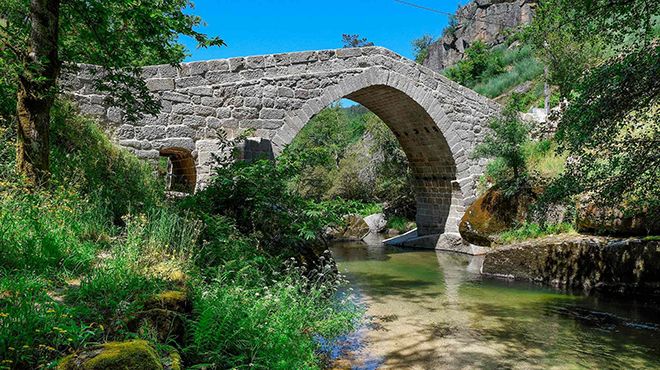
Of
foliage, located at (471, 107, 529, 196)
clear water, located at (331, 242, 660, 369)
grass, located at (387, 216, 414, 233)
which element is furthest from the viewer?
grass, located at (387, 216, 414, 233)

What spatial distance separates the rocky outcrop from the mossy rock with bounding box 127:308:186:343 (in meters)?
6.35

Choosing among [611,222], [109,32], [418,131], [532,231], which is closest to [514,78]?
[418,131]

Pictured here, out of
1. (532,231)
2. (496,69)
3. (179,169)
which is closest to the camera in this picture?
(532,231)

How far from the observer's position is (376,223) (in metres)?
17.4

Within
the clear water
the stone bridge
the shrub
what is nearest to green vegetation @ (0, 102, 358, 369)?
the shrub

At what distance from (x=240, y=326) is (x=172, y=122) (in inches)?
239

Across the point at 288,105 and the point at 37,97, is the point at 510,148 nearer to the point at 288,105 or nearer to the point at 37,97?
the point at 288,105

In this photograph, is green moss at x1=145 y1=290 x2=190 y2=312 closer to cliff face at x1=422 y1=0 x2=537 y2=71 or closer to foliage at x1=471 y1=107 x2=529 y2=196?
A: foliage at x1=471 y1=107 x2=529 y2=196

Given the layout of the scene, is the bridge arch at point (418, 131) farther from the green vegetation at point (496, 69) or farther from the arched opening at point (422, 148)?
the green vegetation at point (496, 69)

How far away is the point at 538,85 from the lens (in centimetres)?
2438

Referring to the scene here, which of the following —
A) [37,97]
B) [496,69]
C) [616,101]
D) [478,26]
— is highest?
[478,26]

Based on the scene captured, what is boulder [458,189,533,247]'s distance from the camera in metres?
9.93

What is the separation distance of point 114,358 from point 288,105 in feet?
25.8

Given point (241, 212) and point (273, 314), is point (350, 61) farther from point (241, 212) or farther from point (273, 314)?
point (273, 314)
